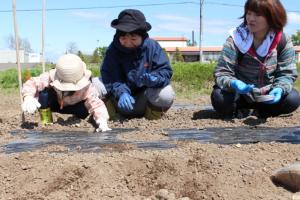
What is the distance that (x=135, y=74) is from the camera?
12.1 feet

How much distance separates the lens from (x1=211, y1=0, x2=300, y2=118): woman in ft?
10.8

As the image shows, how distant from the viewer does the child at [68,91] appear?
335cm

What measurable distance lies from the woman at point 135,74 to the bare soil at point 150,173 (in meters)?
1.28

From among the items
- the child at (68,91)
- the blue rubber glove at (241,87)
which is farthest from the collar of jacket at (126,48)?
the blue rubber glove at (241,87)

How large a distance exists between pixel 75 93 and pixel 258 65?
1.38m

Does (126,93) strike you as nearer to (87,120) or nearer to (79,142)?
(87,120)

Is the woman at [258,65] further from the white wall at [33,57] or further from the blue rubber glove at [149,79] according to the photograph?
the white wall at [33,57]

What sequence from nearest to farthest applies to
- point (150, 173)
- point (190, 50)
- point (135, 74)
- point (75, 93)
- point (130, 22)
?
point (150, 173)
point (130, 22)
point (75, 93)
point (135, 74)
point (190, 50)

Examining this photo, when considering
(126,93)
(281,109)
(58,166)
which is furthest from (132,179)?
(281,109)

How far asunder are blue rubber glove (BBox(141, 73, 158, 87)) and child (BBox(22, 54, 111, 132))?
375mm

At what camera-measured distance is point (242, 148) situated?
2.36 meters

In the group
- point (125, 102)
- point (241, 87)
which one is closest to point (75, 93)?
point (125, 102)

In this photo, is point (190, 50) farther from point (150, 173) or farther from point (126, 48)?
point (150, 173)

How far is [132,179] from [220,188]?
37 centimetres
